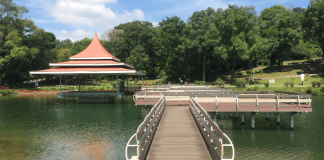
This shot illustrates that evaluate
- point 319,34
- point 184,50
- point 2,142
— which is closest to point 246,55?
point 184,50

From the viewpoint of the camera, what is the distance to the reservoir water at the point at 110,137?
43.8ft

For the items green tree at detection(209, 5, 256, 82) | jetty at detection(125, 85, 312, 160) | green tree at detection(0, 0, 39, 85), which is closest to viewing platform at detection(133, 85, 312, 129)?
jetty at detection(125, 85, 312, 160)

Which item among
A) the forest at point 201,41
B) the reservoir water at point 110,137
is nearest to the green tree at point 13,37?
the forest at point 201,41

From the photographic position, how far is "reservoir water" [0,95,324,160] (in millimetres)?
13344

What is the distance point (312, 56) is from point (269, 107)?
8174cm

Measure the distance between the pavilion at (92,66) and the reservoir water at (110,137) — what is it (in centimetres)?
1295

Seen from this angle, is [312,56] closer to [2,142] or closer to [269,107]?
[269,107]

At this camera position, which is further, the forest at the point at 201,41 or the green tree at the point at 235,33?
the forest at the point at 201,41

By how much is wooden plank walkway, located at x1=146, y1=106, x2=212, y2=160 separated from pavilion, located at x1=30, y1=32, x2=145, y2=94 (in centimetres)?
2519

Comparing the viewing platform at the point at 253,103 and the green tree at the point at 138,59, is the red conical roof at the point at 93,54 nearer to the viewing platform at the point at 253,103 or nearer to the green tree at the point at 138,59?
the viewing platform at the point at 253,103

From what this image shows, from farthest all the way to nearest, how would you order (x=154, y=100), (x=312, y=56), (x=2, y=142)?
1. (x=312, y=56)
2. (x=154, y=100)
3. (x=2, y=142)

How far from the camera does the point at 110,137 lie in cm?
1677

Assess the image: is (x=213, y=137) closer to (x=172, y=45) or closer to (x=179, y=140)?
(x=179, y=140)

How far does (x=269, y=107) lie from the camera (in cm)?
1747
